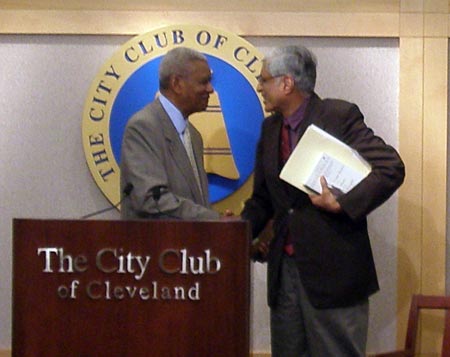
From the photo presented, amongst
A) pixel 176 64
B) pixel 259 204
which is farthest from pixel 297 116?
pixel 176 64

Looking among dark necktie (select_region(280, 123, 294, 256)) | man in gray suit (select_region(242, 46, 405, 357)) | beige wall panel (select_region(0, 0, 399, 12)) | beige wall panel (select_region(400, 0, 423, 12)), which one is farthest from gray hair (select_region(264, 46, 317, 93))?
beige wall panel (select_region(400, 0, 423, 12))

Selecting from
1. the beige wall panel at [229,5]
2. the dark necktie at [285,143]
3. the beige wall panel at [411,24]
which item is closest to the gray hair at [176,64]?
the dark necktie at [285,143]

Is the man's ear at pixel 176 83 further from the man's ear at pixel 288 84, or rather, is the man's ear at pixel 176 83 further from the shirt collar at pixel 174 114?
the man's ear at pixel 288 84

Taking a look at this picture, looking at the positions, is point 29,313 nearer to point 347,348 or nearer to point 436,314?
point 347,348

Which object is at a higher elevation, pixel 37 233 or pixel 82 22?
pixel 82 22

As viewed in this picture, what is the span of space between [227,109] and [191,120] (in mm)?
156

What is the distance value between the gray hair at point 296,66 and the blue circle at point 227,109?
1.99ft

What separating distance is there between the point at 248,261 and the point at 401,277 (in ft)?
4.45

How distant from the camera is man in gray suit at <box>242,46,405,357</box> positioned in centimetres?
289

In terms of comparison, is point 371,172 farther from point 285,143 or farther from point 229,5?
point 229,5

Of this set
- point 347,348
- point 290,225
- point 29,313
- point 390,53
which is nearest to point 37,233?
point 29,313

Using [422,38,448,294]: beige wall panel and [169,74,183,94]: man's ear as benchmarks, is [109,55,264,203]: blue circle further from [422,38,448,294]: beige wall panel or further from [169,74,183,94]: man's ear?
[422,38,448,294]: beige wall panel

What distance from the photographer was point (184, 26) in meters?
3.67

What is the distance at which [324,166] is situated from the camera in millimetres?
2900
